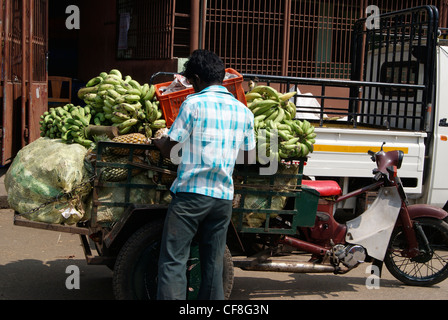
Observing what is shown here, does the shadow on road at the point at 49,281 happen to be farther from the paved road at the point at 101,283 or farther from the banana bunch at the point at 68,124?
the banana bunch at the point at 68,124

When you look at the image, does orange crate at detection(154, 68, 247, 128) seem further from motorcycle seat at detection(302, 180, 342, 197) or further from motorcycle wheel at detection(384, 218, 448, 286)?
motorcycle wheel at detection(384, 218, 448, 286)

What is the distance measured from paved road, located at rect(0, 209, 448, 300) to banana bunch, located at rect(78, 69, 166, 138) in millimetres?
1400

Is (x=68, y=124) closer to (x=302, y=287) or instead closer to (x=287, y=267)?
(x=287, y=267)

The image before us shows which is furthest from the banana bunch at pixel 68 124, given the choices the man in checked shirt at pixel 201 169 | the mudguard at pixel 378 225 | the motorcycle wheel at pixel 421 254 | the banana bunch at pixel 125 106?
the motorcycle wheel at pixel 421 254

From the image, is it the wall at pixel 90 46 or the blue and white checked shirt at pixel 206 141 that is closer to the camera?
the blue and white checked shirt at pixel 206 141

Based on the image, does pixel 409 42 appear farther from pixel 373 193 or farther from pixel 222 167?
pixel 222 167

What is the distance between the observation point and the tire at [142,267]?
395cm

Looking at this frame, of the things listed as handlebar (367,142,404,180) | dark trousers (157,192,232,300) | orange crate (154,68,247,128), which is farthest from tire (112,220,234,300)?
handlebar (367,142,404,180)

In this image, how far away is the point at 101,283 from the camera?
4.98m

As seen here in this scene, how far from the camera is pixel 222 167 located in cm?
359

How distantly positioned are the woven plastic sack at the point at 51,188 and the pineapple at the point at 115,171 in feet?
0.53

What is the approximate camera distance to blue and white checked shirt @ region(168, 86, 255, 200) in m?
3.53

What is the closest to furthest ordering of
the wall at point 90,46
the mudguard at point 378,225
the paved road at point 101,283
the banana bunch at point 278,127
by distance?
the banana bunch at point 278,127
the paved road at point 101,283
the mudguard at point 378,225
the wall at point 90,46
